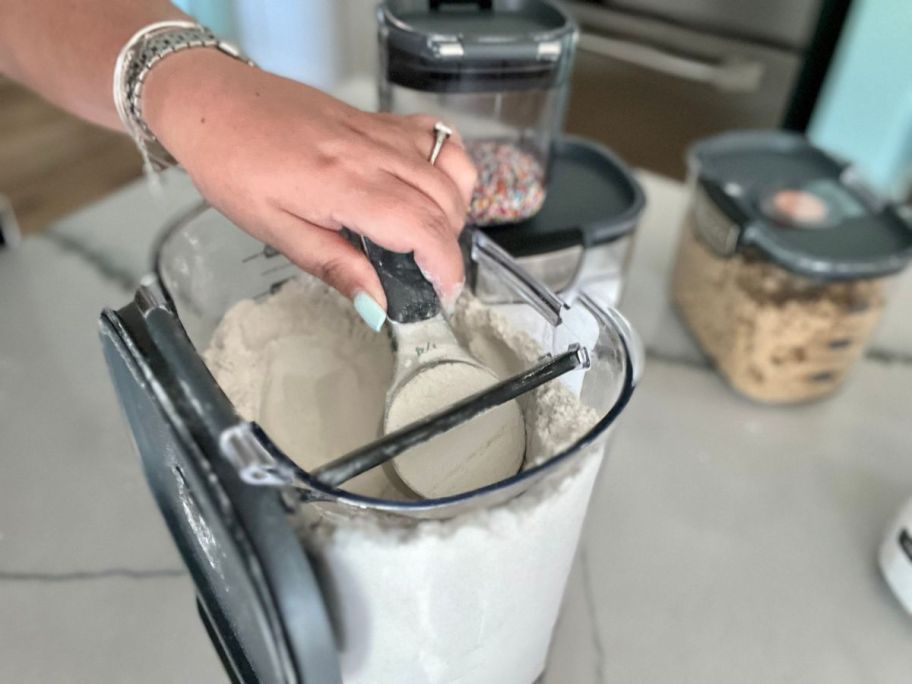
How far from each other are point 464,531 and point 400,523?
24 millimetres

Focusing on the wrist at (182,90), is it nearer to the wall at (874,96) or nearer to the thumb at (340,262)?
the thumb at (340,262)

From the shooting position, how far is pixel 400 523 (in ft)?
0.89

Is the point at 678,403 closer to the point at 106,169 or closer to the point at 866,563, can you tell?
the point at 866,563

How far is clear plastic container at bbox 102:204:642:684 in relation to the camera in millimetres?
240

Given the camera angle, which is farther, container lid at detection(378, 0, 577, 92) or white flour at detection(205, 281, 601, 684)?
container lid at detection(378, 0, 577, 92)

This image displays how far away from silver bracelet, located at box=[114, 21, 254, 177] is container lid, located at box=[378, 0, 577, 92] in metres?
0.15

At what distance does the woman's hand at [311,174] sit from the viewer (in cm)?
31

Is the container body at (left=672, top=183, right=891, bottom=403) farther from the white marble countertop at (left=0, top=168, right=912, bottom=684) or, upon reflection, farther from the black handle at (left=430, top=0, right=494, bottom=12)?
the black handle at (left=430, top=0, right=494, bottom=12)

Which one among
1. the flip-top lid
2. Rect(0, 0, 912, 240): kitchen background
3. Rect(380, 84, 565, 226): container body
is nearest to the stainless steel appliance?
Rect(0, 0, 912, 240): kitchen background

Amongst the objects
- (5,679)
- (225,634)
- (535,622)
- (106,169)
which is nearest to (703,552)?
(535,622)

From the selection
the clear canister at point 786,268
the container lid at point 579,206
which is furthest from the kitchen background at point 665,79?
the clear canister at point 786,268

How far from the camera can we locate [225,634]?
387 millimetres

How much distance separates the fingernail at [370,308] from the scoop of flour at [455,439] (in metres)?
0.04

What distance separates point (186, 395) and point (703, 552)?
38 cm
